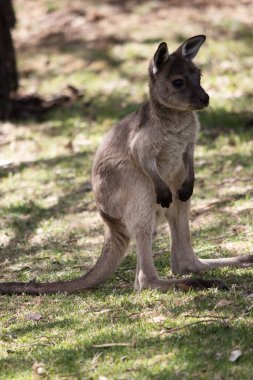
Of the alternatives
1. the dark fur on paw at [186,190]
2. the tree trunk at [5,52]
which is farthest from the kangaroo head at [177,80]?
the tree trunk at [5,52]

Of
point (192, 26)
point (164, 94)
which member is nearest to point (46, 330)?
point (164, 94)

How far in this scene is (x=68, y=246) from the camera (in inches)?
259

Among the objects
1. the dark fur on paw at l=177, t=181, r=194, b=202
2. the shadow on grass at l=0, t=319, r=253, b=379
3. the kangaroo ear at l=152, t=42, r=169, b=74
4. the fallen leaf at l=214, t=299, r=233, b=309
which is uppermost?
the kangaroo ear at l=152, t=42, r=169, b=74

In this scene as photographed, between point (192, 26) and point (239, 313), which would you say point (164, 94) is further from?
point (192, 26)

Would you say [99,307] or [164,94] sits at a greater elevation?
[164,94]

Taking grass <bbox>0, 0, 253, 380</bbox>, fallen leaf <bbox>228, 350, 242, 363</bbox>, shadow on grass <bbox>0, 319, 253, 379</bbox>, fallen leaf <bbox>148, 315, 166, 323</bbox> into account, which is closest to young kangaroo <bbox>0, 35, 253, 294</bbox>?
grass <bbox>0, 0, 253, 380</bbox>

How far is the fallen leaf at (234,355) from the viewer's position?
3.76 metres

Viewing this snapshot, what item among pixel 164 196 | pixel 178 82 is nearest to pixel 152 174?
pixel 164 196

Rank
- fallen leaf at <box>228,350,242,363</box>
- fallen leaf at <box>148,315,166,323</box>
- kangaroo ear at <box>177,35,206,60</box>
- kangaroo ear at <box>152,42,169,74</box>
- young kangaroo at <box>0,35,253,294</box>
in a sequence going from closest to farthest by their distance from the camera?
1. fallen leaf at <box>228,350,242,363</box>
2. fallen leaf at <box>148,315,166,323</box>
3. young kangaroo at <box>0,35,253,294</box>
4. kangaroo ear at <box>152,42,169,74</box>
5. kangaroo ear at <box>177,35,206,60</box>

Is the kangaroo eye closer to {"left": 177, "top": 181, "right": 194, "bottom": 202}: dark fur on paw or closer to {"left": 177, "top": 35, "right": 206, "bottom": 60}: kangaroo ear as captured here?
{"left": 177, "top": 35, "right": 206, "bottom": 60}: kangaroo ear

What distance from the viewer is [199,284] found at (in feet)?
15.9

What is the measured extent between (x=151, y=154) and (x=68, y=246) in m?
1.67

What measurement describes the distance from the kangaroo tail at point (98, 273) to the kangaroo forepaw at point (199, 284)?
0.59 meters

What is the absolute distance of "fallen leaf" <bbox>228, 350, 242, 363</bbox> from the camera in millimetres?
3756
